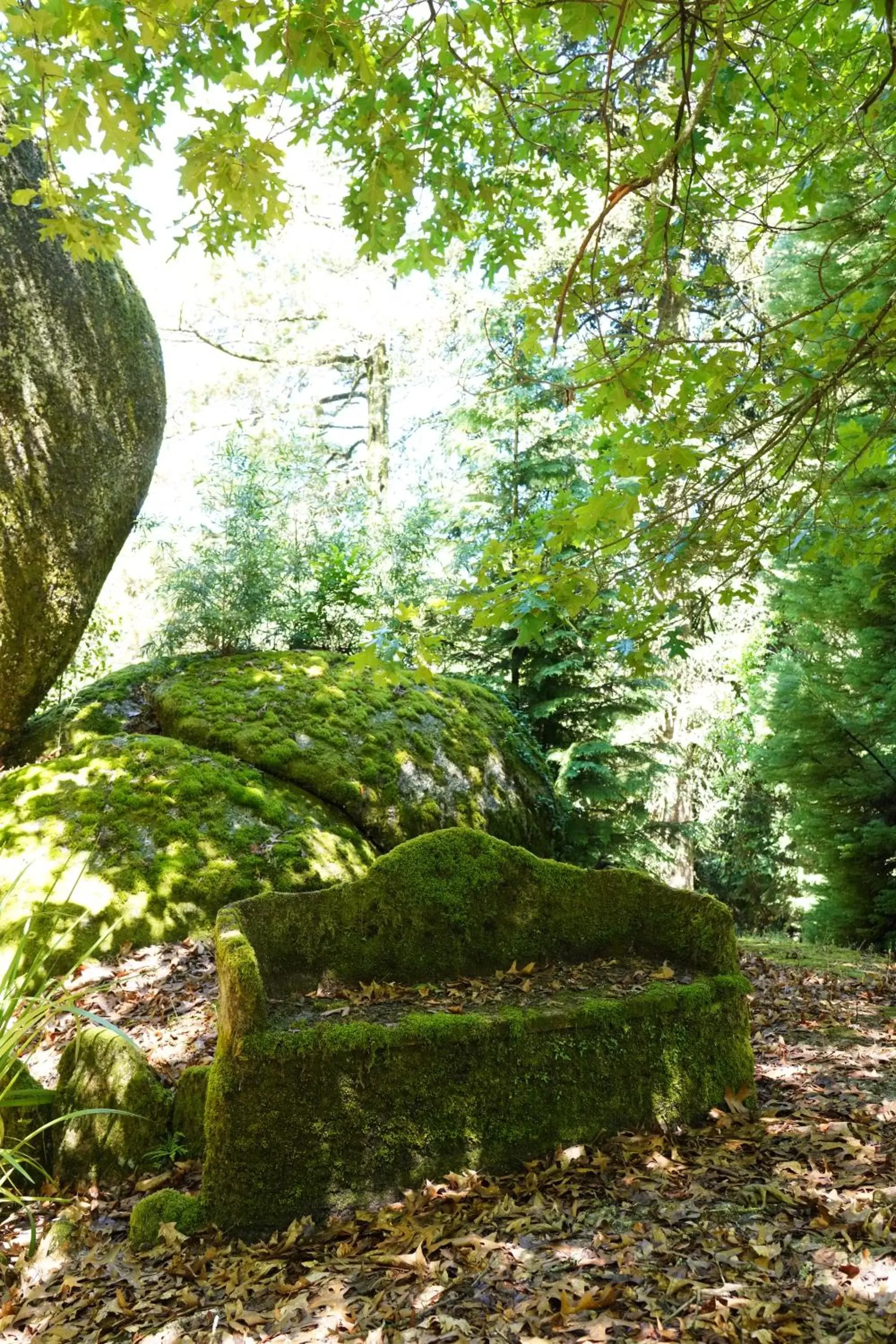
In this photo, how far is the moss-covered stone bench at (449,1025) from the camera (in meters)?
3.20

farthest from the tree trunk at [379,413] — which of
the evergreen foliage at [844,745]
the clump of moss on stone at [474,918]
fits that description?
the clump of moss on stone at [474,918]

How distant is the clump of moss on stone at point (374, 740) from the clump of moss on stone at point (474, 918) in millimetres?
2179

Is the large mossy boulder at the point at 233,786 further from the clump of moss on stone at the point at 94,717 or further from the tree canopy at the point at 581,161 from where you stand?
the tree canopy at the point at 581,161

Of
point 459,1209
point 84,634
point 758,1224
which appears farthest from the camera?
point 84,634

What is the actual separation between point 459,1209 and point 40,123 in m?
4.54

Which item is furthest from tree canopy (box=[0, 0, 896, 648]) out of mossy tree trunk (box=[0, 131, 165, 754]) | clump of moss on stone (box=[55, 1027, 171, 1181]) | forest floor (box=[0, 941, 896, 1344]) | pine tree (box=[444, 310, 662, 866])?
pine tree (box=[444, 310, 662, 866])

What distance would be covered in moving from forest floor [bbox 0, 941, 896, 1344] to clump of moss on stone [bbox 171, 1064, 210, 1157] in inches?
3.8

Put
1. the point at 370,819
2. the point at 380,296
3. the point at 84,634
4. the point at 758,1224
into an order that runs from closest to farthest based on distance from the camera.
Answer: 1. the point at 758,1224
2. the point at 370,819
3. the point at 84,634
4. the point at 380,296

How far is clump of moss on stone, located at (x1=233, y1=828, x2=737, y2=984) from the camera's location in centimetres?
424

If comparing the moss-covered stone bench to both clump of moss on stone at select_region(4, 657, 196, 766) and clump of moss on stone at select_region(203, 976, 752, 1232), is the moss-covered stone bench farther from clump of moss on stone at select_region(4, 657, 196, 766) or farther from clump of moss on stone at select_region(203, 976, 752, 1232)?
clump of moss on stone at select_region(4, 657, 196, 766)

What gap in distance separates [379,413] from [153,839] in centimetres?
1114

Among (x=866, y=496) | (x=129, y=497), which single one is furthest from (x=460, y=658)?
(x=866, y=496)

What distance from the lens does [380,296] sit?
1409 centimetres

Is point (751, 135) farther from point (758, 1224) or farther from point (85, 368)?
point (85, 368)
